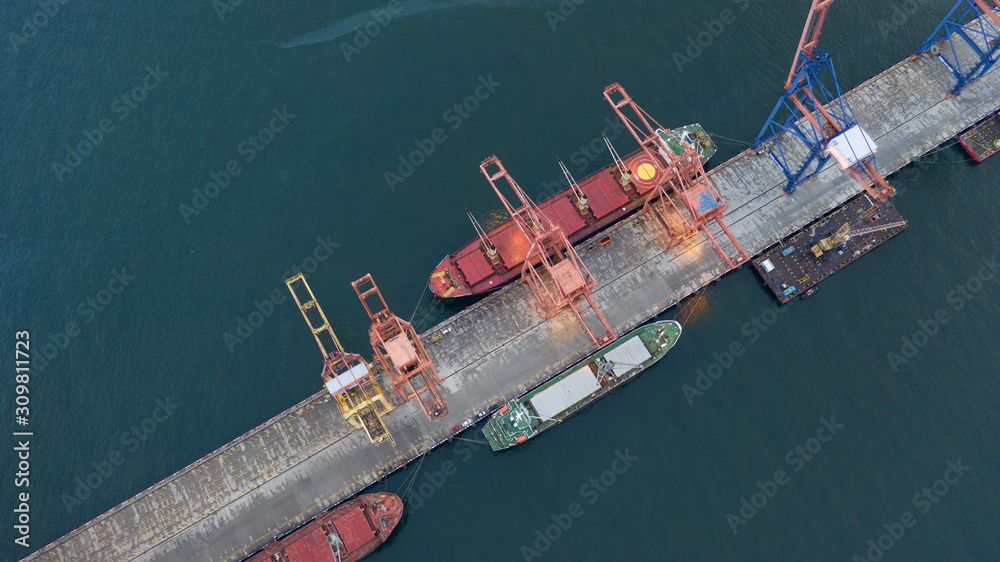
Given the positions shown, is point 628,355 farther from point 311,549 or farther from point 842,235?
point 311,549

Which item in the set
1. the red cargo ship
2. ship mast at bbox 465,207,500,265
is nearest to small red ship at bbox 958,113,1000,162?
the red cargo ship

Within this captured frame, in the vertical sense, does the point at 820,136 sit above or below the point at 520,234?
below

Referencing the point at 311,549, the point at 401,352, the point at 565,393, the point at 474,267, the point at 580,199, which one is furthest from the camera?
the point at 580,199

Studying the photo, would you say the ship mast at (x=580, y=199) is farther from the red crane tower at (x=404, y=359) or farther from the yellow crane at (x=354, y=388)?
the yellow crane at (x=354, y=388)

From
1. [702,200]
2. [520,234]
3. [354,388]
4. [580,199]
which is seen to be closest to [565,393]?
[520,234]

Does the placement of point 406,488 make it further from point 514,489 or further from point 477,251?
point 477,251

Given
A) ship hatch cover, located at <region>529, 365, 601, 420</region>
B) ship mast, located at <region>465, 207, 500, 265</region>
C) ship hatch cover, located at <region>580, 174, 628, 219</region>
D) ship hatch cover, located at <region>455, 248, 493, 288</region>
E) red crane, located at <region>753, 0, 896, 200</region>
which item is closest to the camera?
ship hatch cover, located at <region>529, 365, 601, 420</region>

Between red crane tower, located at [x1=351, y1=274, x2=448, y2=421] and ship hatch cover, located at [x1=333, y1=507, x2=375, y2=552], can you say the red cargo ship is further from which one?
ship hatch cover, located at [x1=333, y1=507, x2=375, y2=552]

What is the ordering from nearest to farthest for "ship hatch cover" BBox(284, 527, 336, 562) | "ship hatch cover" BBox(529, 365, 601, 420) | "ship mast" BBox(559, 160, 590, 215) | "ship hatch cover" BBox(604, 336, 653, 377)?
"ship hatch cover" BBox(284, 527, 336, 562), "ship hatch cover" BBox(529, 365, 601, 420), "ship hatch cover" BBox(604, 336, 653, 377), "ship mast" BBox(559, 160, 590, 215)
